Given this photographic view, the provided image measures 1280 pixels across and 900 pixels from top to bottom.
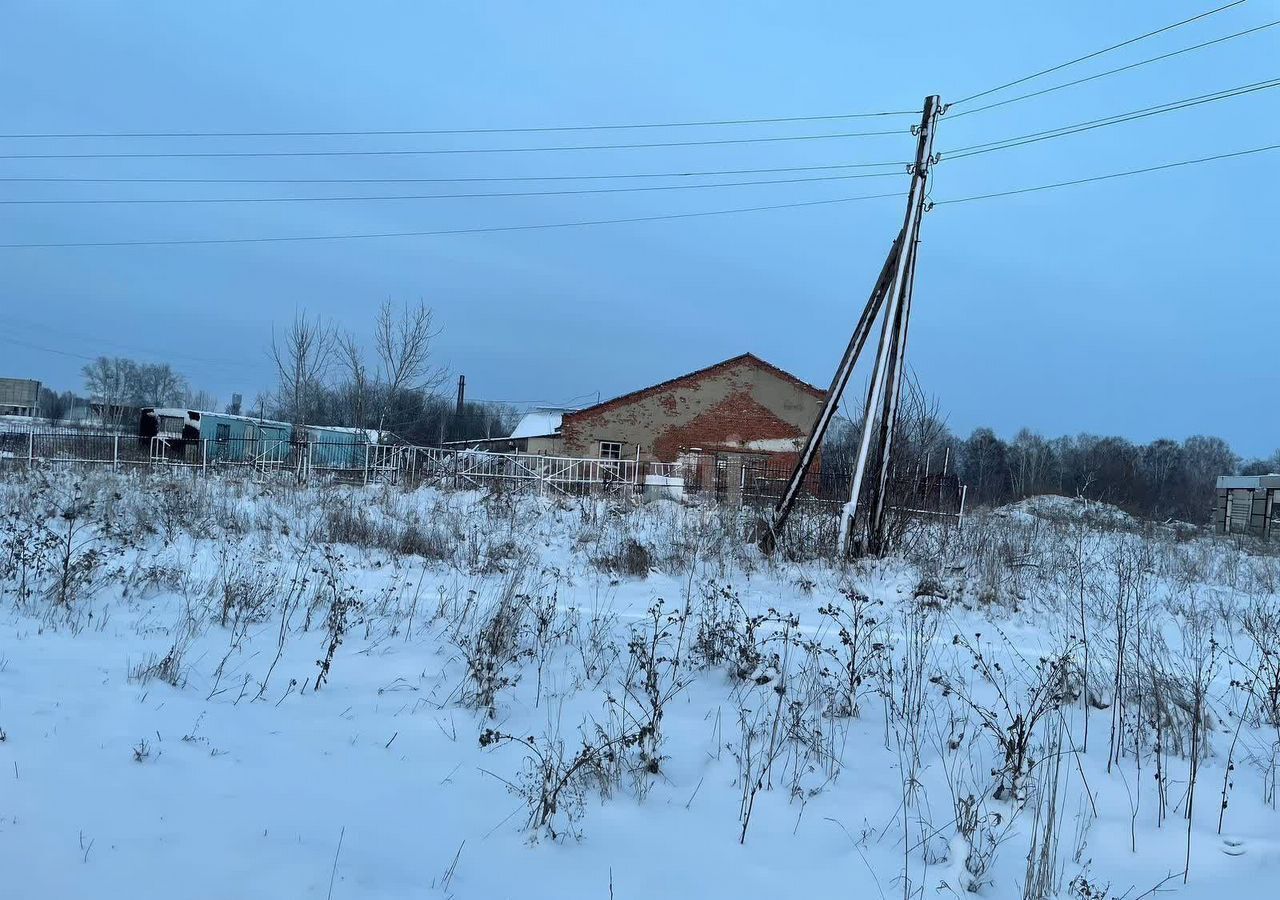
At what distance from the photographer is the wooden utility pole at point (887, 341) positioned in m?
9.51

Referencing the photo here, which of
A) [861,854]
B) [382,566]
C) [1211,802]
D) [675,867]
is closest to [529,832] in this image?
[675,867]

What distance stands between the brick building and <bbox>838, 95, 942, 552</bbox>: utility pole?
2216 centimetres

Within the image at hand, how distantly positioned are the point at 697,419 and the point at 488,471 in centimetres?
1224

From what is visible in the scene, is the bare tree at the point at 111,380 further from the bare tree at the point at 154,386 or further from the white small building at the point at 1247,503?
the white small building at the point at 1247,503

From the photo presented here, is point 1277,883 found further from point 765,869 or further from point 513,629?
point 513,629

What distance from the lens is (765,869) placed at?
3.05m

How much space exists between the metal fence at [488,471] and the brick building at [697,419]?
1.01 m

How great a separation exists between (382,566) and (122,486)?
635 centimetres

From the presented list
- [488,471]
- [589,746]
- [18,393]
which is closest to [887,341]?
[589,746]

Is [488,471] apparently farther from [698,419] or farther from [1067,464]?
[1067,464]

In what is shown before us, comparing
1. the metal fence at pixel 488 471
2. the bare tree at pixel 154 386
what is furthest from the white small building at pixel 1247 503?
the bare tree at pixel 154 386

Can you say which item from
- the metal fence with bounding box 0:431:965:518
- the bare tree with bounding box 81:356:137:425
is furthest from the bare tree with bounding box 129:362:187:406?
the metal fence with bounding box 0:431:965:518

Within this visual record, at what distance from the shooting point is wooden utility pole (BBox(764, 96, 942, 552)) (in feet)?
31.2

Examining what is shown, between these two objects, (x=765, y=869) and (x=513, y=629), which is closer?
(x=765, y=869)
